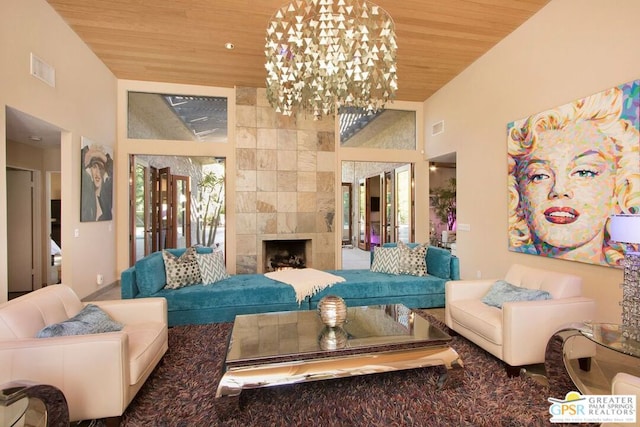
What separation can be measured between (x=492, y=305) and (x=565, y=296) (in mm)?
551

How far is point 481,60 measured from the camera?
4.46 meters

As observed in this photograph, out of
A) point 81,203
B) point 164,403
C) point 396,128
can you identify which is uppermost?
point 396,128

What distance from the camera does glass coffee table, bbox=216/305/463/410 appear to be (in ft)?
6.11

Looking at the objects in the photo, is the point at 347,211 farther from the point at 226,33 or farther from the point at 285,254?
the point at 226,33

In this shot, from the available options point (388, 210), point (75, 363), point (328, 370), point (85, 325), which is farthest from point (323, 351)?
point (388, 210)

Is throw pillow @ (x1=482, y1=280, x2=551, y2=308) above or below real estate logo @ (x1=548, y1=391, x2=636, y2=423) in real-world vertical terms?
above

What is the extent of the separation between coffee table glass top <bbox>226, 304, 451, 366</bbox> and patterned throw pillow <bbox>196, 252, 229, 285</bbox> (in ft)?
3.62

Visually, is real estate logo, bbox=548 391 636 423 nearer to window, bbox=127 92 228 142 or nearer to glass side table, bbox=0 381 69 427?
glass side table, bbox=0 381 69 427

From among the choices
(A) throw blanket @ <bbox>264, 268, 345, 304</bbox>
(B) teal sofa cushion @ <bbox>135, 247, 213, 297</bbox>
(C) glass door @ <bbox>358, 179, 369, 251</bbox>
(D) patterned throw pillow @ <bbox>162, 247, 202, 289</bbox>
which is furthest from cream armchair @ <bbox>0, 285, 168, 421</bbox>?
(C) glass door @ <bbox>358, 179, 369, 251</bbox>

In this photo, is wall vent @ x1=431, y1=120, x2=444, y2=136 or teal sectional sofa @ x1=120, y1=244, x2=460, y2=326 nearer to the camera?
teal sectional sofa @ x1=120, y1=244, x2=460, y2=326

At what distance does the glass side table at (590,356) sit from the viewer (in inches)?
74.8

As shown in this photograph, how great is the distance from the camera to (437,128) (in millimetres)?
5625

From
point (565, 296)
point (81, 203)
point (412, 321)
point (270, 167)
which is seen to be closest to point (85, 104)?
point (81, 203)

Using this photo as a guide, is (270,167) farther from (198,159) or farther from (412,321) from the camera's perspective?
(412,321)
